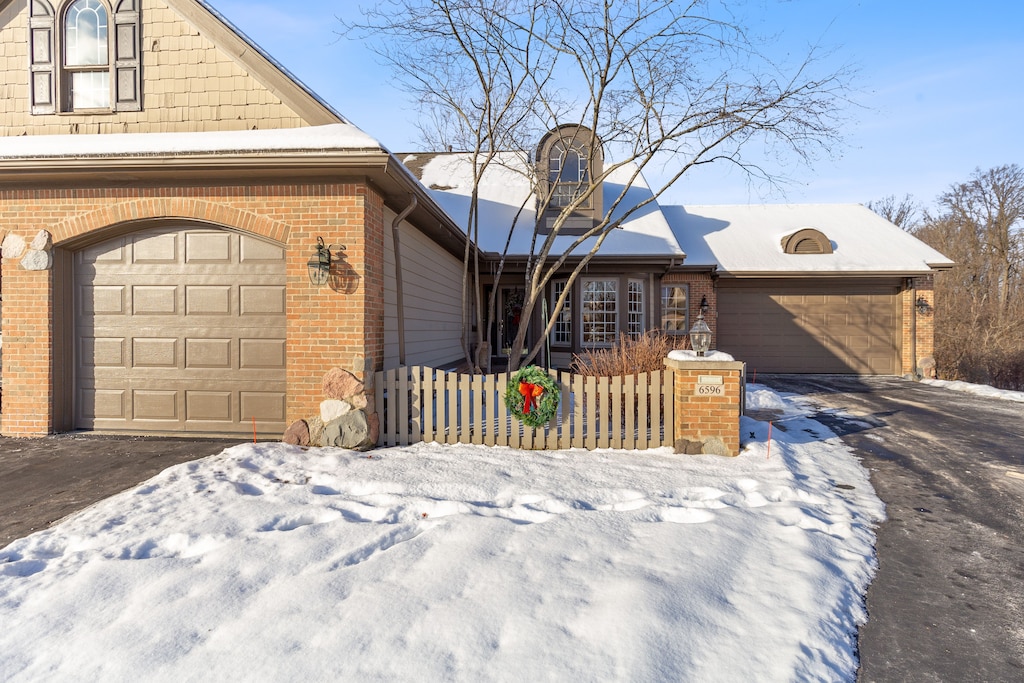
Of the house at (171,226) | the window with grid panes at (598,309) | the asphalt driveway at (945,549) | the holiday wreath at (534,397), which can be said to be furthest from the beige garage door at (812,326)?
the house at (171,226)

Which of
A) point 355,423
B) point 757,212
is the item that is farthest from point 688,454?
point 757,212

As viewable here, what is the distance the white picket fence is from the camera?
5.81m

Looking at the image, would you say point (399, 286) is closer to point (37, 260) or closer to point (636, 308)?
point (37, 260)

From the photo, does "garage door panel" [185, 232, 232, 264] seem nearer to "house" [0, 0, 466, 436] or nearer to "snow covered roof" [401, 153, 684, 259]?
"house" [0, 0, 466, 436]

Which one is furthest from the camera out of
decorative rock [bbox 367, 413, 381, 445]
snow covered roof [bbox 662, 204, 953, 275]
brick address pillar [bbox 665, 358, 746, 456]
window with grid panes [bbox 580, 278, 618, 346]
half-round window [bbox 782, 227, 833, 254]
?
half-round window [bbox 782, 227, 833, 254]

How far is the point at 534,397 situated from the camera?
5785 mm

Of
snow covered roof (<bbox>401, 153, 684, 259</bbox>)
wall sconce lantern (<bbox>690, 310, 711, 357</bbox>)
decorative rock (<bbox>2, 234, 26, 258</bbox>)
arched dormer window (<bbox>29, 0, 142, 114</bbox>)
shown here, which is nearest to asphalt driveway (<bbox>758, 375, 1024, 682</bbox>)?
wall sconce lantern (<bbox>690, 310, 711, 357</bbox>)

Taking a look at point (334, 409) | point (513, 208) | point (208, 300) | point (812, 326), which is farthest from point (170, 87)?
point (812, 326)

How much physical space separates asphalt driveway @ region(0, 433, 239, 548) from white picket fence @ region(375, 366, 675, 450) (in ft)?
6.77

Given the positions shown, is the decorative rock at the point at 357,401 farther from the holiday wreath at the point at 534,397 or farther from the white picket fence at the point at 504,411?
the holiday wreath at the point at 534,397

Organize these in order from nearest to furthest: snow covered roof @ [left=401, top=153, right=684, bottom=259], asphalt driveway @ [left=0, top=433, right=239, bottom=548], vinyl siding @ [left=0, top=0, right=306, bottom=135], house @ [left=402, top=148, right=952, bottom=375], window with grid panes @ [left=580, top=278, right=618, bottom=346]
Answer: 1. asphalt driveway @ [left=0, top=433, right=239, bottom=548]
2. vinyl siding @ [left=0, top=0, right=306, bottom=135]
3. snow covered roof @ [left=401, top=153, right=684, bottom=259]
4. window with grid panes @ [left=580, top=278, right=618, bottom=346]
5. house @ [left=402, top=148, right=952, bottom=375]

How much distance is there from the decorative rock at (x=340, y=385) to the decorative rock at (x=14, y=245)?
4.17 m

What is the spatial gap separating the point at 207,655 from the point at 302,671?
0.47m

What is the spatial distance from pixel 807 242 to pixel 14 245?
1731 centimetres
